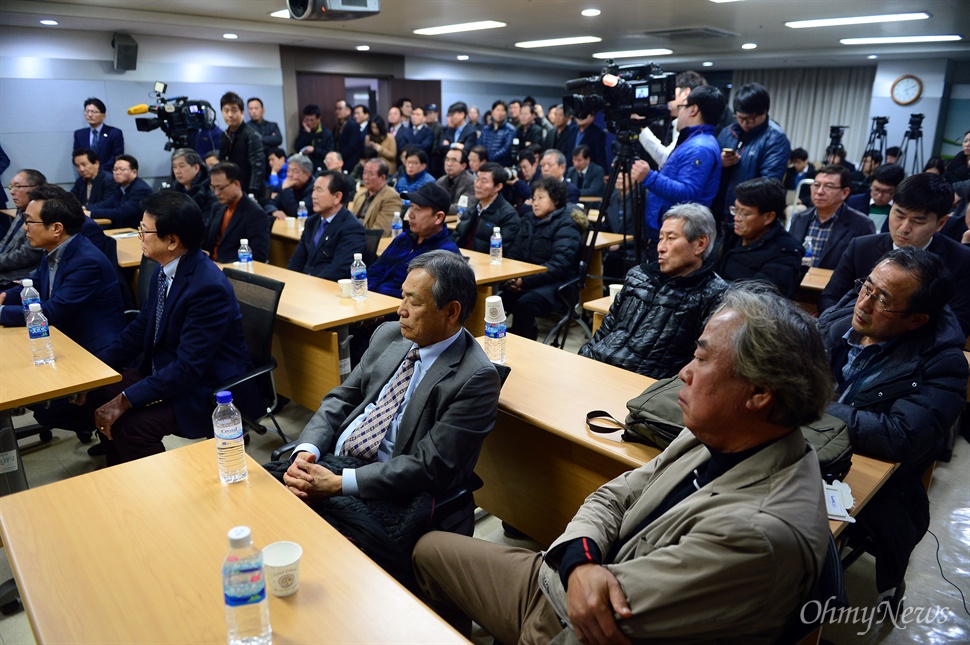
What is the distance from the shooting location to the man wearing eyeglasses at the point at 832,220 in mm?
4098

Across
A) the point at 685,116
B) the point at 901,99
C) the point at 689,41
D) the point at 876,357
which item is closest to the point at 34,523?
the point at 876,357

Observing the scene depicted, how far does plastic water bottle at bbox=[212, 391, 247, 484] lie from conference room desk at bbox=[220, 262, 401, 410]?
1.33 meters

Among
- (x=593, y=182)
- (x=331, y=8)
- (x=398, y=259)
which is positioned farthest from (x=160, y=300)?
(x=593, y=182)

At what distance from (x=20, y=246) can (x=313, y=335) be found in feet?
7.89

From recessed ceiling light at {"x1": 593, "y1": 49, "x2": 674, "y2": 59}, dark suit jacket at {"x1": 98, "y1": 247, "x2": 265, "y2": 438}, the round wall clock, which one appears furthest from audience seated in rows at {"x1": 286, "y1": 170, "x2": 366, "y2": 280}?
the round wall clock

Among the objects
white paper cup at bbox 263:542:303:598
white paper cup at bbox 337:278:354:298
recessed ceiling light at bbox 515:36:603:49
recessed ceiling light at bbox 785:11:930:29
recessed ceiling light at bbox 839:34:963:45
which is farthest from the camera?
recessed ceiling light at bbox 515:36:603:49

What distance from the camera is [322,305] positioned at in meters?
3.31

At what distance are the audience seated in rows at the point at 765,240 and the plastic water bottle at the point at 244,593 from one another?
2680mm

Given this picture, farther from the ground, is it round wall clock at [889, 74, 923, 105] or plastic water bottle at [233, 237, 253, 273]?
round wall clock at [889, 74, 923, 105]

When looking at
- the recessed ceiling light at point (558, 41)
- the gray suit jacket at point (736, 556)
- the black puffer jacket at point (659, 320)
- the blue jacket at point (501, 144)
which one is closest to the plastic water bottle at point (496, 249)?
the black puffer jacket at point (659, 320)

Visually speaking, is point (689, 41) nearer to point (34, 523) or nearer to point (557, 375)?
point (557, 375)

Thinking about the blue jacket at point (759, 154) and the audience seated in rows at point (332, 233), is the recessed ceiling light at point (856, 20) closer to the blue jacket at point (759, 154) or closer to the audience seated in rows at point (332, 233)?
the blue jacket at point (759, 154)

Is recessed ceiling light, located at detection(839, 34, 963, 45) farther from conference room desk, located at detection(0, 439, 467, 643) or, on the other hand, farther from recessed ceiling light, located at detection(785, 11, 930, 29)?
conference room desk, located at detection(0, 439, 467, 643)

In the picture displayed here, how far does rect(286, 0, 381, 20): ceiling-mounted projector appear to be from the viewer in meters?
3.66
